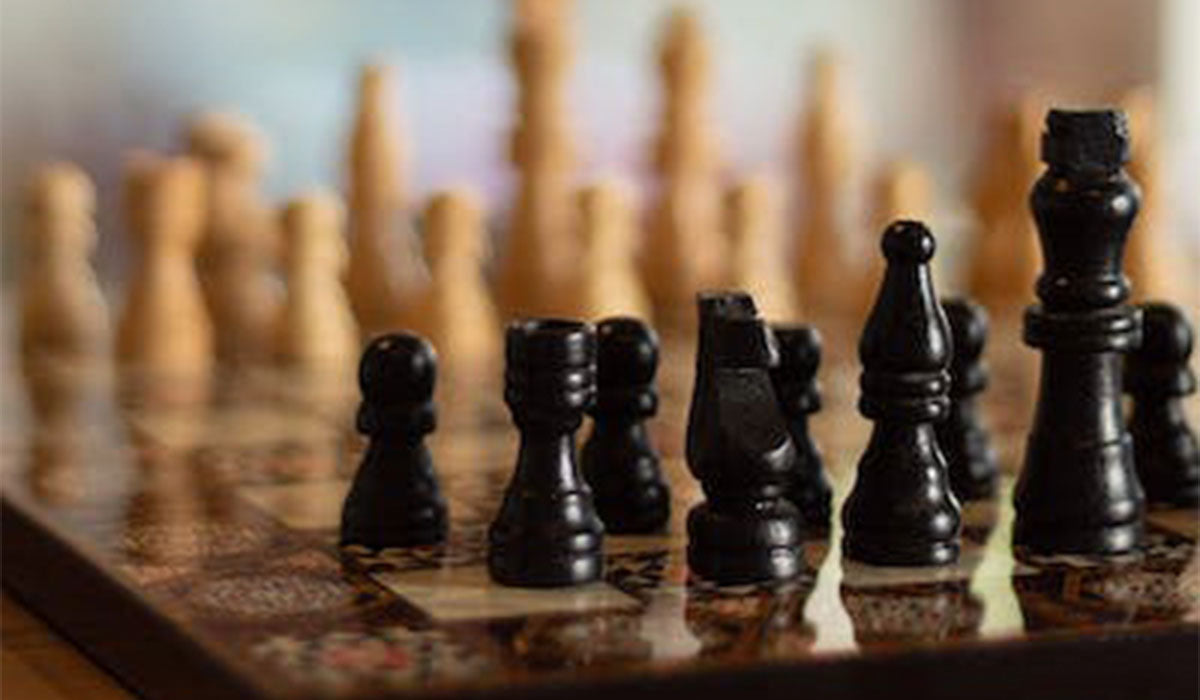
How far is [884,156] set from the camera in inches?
164

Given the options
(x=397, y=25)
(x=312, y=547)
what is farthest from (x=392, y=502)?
(x=397, y=25)

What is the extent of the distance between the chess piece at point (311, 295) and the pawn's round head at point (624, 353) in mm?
780

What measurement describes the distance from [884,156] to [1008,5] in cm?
30

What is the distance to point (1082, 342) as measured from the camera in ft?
5.51

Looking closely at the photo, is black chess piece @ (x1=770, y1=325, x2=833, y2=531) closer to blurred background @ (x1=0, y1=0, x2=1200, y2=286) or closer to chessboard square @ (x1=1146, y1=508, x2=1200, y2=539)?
chessboard square @ (x1=1146, y1=508, x2=1200, y2=539)

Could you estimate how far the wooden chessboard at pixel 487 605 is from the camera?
1.42 metres

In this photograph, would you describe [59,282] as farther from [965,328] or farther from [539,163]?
[965,328]

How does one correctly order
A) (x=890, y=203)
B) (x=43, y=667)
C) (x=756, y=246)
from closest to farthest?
(x=43, y=667) < (x=756, y=246) < (x=890, y=203)

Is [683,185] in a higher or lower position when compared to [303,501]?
higher

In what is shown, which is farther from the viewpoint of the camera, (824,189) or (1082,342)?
(824,189)

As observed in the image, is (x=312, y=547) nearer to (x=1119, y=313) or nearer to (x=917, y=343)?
(x=917, y=343)

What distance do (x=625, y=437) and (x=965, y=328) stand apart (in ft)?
0.81

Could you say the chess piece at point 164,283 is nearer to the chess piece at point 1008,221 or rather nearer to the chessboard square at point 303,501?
the chessboard square at point 303,501

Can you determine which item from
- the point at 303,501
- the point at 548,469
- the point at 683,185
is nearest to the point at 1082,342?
the point at 548,469
